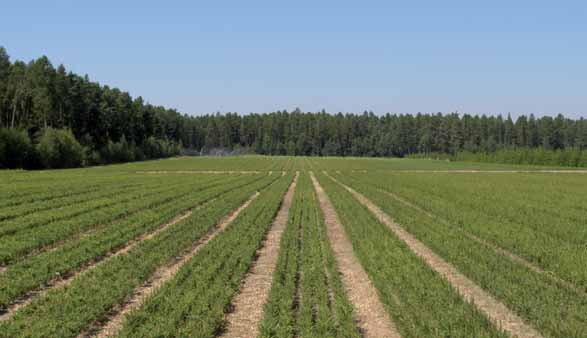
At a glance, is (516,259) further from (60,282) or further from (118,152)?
(118,152)

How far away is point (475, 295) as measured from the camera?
9438mm

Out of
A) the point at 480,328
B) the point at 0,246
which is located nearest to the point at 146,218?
the point at 0,246

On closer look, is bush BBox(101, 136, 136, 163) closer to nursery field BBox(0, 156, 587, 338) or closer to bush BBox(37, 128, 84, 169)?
bush BBox(37, 128, 84, 169)

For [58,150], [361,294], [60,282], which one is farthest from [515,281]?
[58,150]

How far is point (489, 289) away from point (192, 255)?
7624 millimetres

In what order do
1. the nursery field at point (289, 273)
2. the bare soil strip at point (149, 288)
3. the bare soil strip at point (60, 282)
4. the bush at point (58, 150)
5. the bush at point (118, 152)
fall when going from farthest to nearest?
the bush at point (118, 152) < the bush at point (58, 150) < the bare soil strip at point (60, 282) < the nursery field at point (289, 273) < the bare soil strip at point (149, 288)

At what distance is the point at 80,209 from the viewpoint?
66.4 feet

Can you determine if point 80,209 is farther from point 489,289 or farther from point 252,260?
point 489,289

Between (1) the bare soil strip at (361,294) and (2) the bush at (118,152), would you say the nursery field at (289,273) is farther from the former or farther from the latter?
(2) the bush at (118,152)

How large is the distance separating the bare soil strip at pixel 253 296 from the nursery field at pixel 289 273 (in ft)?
0.12

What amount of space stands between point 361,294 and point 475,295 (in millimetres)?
2378

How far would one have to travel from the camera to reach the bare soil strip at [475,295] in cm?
760

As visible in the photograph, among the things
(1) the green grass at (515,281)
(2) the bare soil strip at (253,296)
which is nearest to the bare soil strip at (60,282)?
(2) the bare soil strip at (253,296)

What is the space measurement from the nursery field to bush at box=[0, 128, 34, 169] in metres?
Answer: 46.1
